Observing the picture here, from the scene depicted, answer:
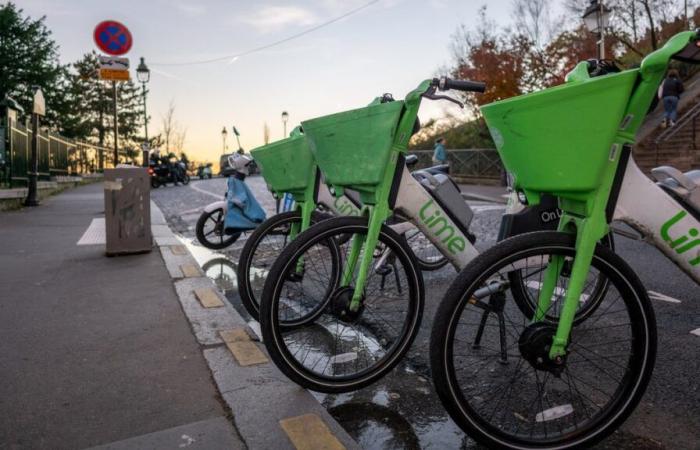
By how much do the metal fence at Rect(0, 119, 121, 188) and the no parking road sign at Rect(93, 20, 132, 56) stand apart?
124 inches

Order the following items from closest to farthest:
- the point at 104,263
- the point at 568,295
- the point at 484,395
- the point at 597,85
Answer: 1. the point at 597,85
2. the point at 568,295
3. the point at 484,395
4. the point at 104,263

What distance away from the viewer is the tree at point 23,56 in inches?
1457

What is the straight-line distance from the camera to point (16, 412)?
240 cm

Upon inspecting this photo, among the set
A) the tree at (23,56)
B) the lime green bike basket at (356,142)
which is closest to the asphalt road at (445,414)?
the lime green bike basket at (356,142)

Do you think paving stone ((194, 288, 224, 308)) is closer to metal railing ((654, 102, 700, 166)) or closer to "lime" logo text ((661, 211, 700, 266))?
"lime" logo text ((661, 211, 700, 266))

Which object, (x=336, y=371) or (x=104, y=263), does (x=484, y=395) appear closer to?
(x=336, y=371)

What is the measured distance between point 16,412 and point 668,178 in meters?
2.97

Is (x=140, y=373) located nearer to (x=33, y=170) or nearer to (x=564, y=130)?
(x=564, y=130)

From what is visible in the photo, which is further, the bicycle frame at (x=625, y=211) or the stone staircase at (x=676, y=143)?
the stone staircase at (x=676, y=143)

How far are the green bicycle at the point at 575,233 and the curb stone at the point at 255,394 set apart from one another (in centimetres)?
62

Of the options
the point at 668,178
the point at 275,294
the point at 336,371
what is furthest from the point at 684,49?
the point at 336,371

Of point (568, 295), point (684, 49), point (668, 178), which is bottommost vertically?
point (568, 295)

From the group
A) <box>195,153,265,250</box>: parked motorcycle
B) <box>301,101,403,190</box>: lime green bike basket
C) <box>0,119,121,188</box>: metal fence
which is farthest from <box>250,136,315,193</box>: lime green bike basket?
<box>0,119,121,188</box>: metal fence

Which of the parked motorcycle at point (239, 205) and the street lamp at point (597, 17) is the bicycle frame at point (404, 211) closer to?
the parked motorcycle at point (239, 205)
